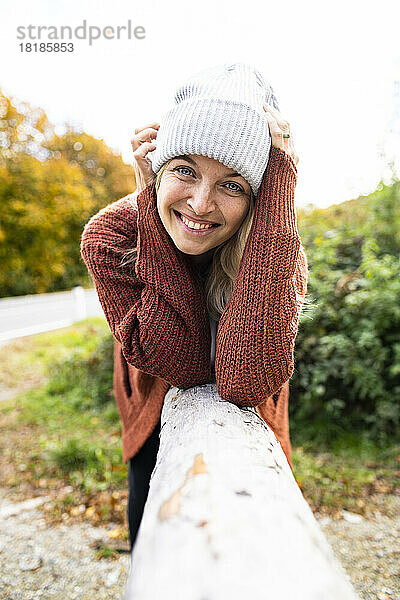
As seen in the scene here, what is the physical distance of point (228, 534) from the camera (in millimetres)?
869

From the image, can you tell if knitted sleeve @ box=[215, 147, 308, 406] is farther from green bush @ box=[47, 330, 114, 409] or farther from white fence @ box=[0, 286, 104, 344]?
white fence @ box=[0, 286, 104, 344]

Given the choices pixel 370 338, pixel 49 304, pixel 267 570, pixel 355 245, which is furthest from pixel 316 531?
pixel 49 304

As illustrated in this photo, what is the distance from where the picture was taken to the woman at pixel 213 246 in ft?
5.56

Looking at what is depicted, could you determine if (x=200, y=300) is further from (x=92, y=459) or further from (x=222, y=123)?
(x=92, y=459)

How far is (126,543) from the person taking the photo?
9.53ft

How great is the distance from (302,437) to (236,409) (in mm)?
2628

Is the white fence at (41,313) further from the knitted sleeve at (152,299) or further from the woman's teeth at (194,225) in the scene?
the woman's teeth at (194,225)

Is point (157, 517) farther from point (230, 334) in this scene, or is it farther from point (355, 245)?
point (355, 245)

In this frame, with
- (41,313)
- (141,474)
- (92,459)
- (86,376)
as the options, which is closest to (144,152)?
(141,474)

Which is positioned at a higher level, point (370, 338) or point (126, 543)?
point (370, 338)

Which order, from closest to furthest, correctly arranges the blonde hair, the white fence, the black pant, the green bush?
the blonde hair < the black pant < the green bush < the white fence

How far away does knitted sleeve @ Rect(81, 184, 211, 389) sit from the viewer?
1826mm

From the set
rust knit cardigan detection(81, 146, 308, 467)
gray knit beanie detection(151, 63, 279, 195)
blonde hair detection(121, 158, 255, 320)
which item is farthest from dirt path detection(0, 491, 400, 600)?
gray knit beanie detection(151, 63, 279, 195)

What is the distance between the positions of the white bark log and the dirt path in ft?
5.13
